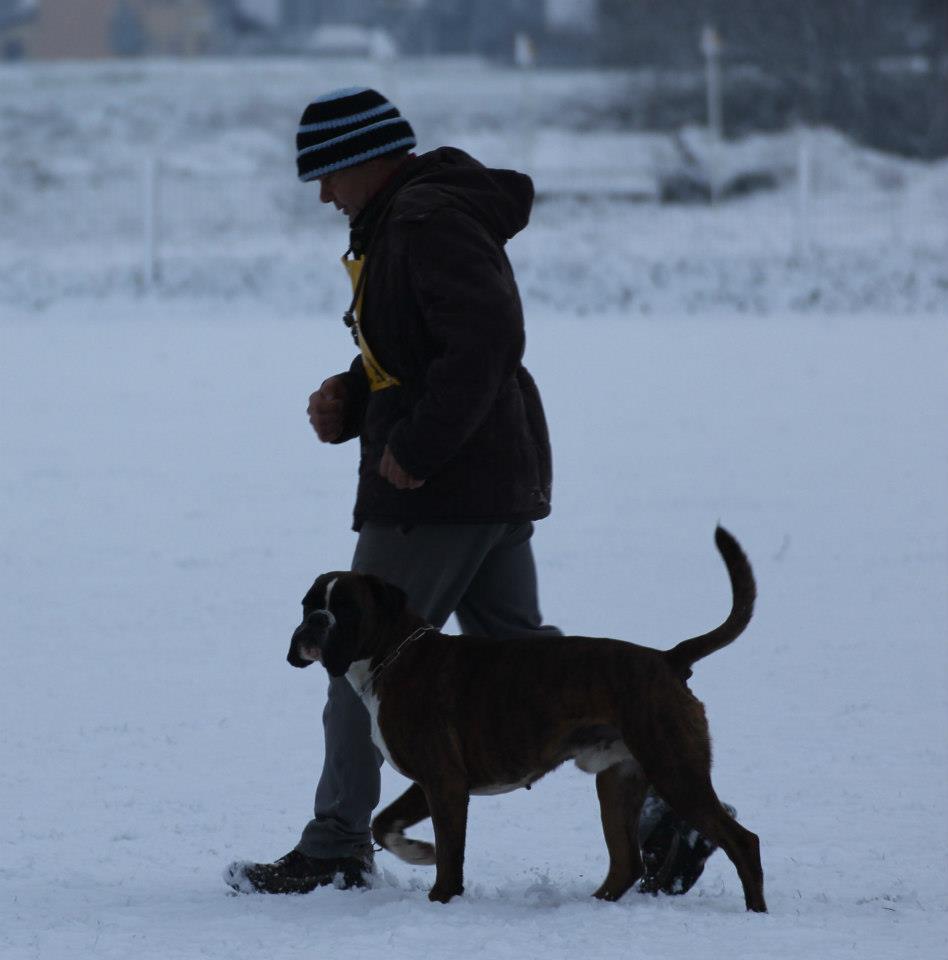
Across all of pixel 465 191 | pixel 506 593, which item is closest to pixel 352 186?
pixel 465 191

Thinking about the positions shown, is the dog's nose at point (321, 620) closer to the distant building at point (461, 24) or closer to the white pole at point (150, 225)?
the white pole at point (150, 225)

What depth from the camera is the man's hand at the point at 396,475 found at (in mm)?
3258

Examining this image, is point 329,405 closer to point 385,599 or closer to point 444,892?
point 385,599

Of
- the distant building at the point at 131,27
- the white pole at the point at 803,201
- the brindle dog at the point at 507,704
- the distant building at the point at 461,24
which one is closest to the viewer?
the brindle dog at the point at 507,704

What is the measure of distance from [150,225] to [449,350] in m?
16.4

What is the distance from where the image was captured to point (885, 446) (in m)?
9.59

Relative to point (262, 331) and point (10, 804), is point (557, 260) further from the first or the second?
point (10, 804)

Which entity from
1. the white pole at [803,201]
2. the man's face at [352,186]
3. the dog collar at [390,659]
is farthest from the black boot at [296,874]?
the white pole at [803,201]

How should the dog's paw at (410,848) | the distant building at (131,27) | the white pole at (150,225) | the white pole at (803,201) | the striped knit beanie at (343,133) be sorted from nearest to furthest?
the striped knit beanie at (343,133), the dog's paw at (410,848), the white pole at (150,225), the white pole at (803,201), the distant building at (131,27)

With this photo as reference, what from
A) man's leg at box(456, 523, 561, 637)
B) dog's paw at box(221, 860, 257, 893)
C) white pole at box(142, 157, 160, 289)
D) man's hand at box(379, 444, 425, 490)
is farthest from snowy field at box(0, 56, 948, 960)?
white pole at box(142, 157, 160, 289)

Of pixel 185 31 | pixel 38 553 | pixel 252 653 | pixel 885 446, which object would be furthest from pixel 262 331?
pixel 185 31

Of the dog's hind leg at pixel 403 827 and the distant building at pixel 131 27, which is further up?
the distant building at pixel 131 27

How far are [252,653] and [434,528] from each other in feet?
8.09

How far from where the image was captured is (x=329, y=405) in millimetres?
3518
